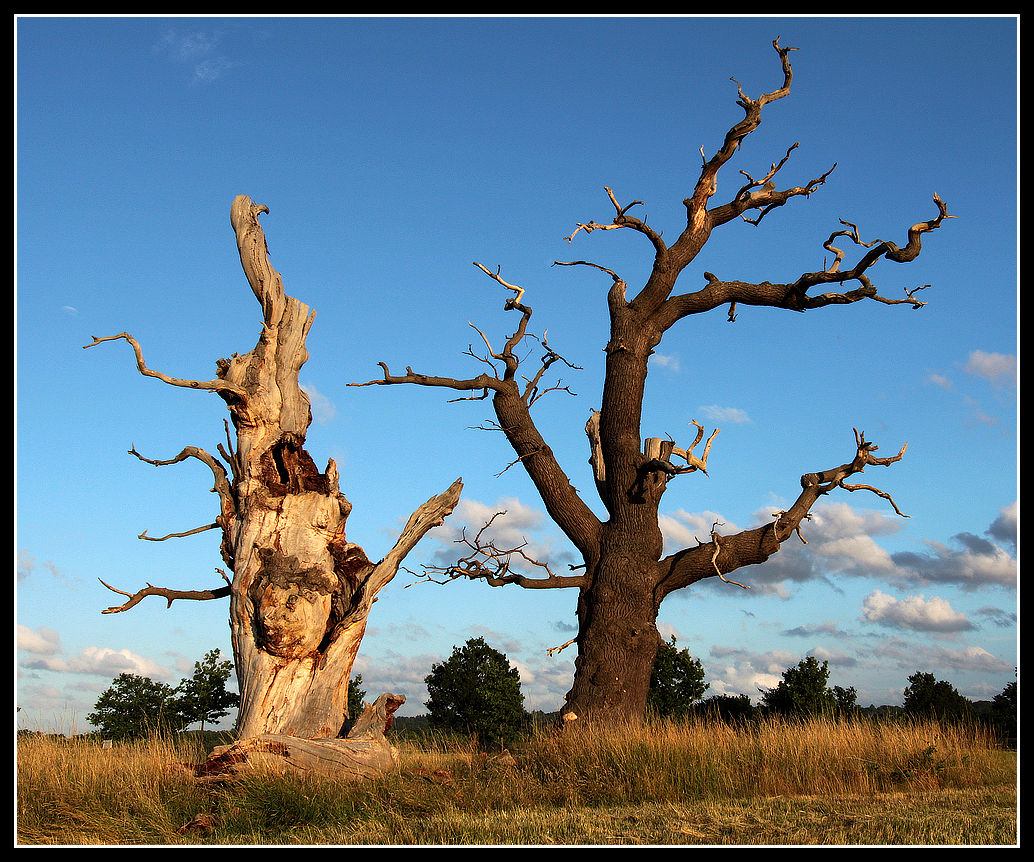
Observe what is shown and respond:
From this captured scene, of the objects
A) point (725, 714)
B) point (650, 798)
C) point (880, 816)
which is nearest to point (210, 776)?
point (650, 798)

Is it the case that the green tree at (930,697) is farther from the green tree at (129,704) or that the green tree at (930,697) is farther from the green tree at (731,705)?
the green tree at (129,704)

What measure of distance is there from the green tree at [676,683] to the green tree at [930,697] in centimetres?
467

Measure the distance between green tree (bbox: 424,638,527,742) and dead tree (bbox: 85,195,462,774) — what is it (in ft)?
15.9

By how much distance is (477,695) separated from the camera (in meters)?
15.5

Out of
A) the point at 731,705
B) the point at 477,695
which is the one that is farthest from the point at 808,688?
the point at 477,695

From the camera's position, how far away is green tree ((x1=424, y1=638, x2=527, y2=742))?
15469mm

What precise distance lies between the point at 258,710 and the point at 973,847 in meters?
7.31

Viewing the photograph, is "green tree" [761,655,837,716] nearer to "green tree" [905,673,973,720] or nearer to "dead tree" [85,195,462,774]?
"green tree" [905,673,973,720]

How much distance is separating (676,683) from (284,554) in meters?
8.07

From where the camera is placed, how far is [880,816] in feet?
26.2

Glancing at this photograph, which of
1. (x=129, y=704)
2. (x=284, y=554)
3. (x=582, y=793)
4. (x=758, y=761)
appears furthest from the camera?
(x=129, y=704)

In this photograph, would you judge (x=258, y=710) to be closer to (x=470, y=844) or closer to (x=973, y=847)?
(x=470, y=844)

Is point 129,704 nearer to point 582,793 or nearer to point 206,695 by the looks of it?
point 206,695

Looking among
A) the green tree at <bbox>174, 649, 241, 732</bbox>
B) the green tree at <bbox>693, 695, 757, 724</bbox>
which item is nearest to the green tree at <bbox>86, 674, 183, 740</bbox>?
the green tree at <bbox>174, 649, 241, 732</bbox>
